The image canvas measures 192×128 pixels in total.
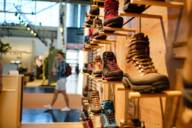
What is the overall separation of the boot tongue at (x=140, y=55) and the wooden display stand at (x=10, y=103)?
3883 millimetres

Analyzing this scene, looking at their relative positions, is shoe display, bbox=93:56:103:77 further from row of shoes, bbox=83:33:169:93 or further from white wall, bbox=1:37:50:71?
white wall, bbox=1:37:50:71

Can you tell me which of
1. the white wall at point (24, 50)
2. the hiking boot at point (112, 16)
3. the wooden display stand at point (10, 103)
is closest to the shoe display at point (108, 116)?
the hiking boot at point (112, 16)

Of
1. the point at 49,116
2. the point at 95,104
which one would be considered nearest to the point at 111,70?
the point at 95,104

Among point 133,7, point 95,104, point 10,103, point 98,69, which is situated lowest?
point 10,103

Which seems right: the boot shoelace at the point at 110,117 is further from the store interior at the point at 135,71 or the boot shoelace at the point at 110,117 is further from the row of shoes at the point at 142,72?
the row of shoes at the point at 142,72

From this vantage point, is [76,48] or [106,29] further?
[76,48]

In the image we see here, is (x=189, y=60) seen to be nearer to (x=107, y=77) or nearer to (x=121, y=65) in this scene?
(x=107, y=77)

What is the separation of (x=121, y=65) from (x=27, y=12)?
1220 cm

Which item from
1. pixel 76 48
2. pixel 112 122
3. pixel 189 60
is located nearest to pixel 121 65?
pixel 112 122

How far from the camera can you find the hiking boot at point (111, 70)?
6.01ft

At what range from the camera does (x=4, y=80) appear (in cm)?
496

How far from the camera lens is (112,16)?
1972mm

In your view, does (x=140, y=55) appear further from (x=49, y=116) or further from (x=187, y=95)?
(x=49, y=116)

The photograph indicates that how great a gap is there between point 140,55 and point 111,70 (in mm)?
594
